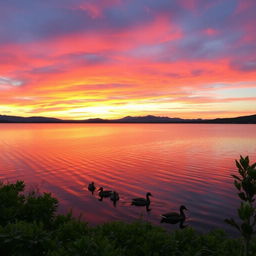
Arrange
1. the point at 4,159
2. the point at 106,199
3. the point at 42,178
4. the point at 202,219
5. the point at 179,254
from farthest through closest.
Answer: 1. the point at 4,159
2. the point at 42,178
3. the point at 106,199
4. the point at 202,219
5. the point at 179,254

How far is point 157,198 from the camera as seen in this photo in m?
27.0

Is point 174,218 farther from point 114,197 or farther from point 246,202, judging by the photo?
point 246,202

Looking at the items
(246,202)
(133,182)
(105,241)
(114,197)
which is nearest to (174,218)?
(114,197)

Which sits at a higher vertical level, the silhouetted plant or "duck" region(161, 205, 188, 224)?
the silhouetted plant

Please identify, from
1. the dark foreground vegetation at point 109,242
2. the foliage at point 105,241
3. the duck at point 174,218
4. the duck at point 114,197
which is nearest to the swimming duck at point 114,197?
the duck at point 114,197

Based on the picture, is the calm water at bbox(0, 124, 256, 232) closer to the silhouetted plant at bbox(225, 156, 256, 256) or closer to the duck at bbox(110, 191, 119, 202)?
the duck at bbox(110, 191, 119, 202)

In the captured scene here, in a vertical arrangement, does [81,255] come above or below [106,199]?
above

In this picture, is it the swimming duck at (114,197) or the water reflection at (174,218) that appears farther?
the swimming duck at (114,197)

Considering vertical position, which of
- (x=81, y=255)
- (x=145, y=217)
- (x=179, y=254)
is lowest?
(x=145, y=217)

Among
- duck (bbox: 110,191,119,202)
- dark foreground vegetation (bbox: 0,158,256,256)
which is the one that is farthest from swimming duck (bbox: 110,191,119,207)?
dark foreground vegetation (bbox: 0,158,256,256)

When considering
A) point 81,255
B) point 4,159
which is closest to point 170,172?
point 4,159

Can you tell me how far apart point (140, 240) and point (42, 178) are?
30.4 meters

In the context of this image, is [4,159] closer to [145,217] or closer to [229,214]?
[145,217]

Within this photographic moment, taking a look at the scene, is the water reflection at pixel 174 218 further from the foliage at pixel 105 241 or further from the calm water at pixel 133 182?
the foliage at pixel 105 241
